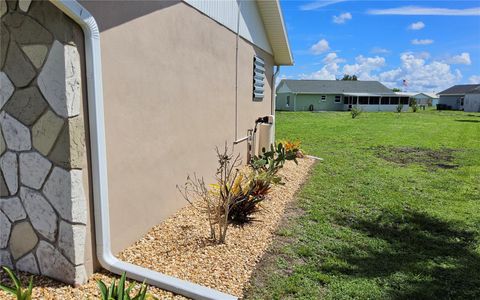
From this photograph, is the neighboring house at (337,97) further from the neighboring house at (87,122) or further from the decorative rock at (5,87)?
the decorative rock at (5,87)

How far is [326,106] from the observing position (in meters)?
47.8

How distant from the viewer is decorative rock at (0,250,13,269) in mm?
3496

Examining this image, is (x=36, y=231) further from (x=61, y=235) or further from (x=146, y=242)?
(x=146, y=242)

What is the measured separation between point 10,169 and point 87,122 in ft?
2.70

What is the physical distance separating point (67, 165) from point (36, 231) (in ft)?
2.43

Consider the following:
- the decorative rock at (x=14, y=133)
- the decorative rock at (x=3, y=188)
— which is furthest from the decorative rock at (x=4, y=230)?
the decorative rock at (x=14, y=133)

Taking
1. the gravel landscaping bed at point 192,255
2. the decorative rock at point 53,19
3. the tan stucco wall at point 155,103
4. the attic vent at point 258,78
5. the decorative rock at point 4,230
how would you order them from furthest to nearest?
the attic vent at point 258,78, the tan stucco wall at point 155,103, the decorative rock at point 4,230, the gravel landscaping bed at point 192,255, the decorative rock at point 53,19

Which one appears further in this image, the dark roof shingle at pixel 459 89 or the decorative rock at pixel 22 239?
the dark roof shingle at pixel 459 89

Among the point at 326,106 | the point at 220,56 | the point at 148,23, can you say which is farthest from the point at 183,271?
the point at 326,106

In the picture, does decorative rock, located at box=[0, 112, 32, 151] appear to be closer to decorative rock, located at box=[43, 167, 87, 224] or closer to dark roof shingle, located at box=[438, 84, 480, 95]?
decorative rock, located at box=[43, 167, 87, 224]

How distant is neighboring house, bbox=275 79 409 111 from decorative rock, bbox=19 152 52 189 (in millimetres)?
44350

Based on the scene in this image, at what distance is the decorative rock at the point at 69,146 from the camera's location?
310 centimetres

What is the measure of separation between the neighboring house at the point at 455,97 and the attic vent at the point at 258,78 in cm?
5321

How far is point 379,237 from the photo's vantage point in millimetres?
5215
